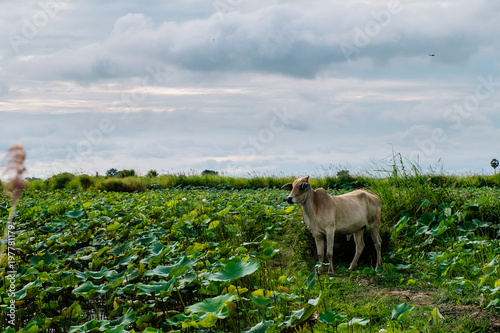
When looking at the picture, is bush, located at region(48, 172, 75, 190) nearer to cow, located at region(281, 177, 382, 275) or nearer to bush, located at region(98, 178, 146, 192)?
bush, located at region(98, 178, 146, 192)

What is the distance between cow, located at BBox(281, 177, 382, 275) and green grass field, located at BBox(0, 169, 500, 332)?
39cm

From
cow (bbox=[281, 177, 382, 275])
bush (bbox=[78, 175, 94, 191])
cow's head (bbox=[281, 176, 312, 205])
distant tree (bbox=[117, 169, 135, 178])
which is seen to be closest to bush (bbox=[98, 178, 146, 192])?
bush (bbox=[78, 175, 94, 191])

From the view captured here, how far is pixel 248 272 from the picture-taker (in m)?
3.48

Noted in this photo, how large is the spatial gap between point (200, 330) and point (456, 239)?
17.2 ft

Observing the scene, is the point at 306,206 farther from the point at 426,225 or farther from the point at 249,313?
the point at 426,225

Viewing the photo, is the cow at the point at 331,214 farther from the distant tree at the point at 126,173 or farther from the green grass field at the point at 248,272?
the distant tree at the point at 126,173

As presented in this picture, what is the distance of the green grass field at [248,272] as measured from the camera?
3.95m

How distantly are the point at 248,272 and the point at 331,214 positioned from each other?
116 inches

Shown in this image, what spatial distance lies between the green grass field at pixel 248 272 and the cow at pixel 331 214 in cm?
39

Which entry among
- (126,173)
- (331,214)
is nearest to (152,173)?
(126,173)

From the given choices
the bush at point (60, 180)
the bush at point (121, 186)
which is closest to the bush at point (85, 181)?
the bush at point (60, 180)

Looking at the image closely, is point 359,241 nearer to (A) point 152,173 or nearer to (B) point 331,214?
(B) point 331,214

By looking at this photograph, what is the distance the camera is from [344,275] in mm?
6367

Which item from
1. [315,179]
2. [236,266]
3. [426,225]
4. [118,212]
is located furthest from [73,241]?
[315,179]
